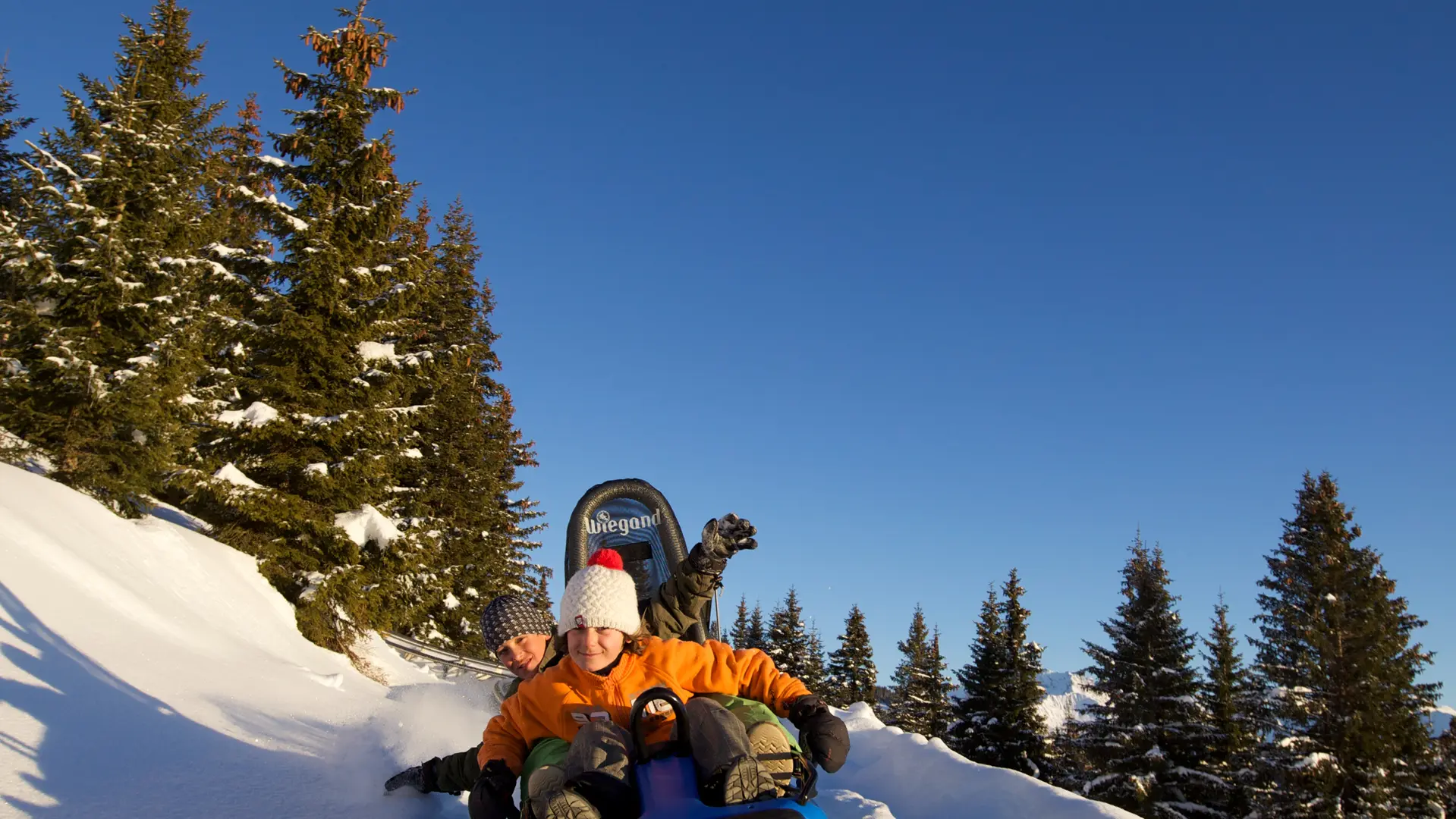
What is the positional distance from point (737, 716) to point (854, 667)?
36.8m

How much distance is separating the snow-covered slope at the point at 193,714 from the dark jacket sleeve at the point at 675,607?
1.76 meters

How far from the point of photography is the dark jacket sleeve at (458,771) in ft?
14.0

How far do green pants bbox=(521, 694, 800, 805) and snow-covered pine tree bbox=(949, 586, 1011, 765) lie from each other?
83.2 ft

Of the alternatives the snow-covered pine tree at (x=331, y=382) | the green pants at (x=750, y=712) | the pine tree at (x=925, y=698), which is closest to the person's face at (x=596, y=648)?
the green pants at (x=750, y=712)

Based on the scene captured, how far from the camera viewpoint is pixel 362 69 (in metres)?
14.7

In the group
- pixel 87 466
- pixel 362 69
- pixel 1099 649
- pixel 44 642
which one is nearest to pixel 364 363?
pixel 87 466

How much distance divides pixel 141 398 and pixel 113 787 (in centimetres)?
1011

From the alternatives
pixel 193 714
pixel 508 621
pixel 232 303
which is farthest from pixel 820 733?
pixel 232 303

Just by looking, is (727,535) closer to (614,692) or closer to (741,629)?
(614,692)

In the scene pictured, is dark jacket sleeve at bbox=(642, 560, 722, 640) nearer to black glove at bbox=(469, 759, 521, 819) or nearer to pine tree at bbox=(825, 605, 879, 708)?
black glove at bbox=(469, 759, 521, 819)

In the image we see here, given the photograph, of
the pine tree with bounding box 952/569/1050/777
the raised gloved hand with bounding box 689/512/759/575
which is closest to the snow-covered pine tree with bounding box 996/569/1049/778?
the pine tree with bounding box 952/569/1050/777

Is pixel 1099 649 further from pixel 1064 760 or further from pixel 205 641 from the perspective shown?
pixel 205 641

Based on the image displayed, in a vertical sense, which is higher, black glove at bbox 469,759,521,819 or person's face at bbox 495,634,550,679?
person's face at bbox 495,634,550,679

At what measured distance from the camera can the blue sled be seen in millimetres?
2529
